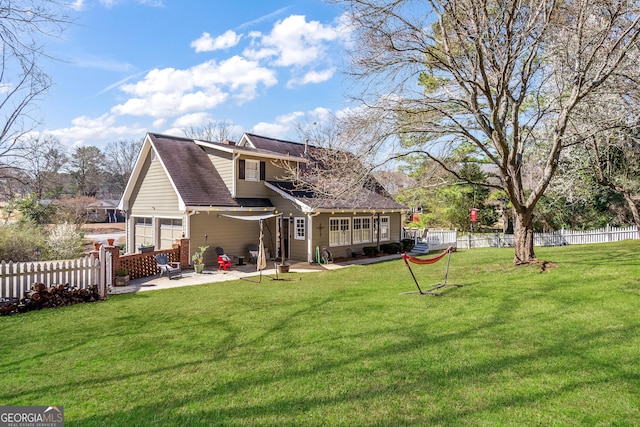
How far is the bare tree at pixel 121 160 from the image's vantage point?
6444 cm

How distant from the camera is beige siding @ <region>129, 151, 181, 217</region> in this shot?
15812 mm

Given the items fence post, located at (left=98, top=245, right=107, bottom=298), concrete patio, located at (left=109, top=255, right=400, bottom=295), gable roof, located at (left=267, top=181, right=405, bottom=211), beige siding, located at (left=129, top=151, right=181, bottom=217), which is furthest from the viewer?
beige siding, located at (left=129, top=151, right=181, bottom=217)

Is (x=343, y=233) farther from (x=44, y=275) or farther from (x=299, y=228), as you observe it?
(x=44, y=275)

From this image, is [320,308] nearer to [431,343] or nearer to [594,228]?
[431,343]

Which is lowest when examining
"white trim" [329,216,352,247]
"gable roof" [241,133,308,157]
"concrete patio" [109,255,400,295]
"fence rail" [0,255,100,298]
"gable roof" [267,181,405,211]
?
"concrete patio" [109,255,400,295]

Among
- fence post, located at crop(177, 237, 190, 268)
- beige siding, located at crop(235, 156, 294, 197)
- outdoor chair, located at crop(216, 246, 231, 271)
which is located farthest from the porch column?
fence post, located at crop(177, 237, 190, 268)

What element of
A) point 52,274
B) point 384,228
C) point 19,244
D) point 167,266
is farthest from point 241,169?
point 19,244

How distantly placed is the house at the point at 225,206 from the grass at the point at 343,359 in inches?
271

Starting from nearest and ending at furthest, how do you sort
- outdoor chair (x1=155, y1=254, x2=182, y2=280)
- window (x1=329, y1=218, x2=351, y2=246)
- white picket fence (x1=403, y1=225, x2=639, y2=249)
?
outdoor chair (x1=155, y1=254, x2=182, y2=280)
window (x1=329, y1=218, x2=351, y2=246)
white picket fence (x1=403, y1=225, x2=639, y2=249)

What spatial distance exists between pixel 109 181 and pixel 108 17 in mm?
67685

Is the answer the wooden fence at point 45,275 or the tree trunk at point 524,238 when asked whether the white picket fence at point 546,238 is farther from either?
the wooden fence at point 45,275

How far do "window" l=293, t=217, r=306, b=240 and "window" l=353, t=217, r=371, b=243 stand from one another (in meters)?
3.30

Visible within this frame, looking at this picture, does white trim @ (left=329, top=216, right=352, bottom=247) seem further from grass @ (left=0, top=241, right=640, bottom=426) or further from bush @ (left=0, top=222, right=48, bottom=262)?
bush @ (left=0, top=222, right=48, bottom=262)

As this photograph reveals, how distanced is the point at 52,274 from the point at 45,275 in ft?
0.46
